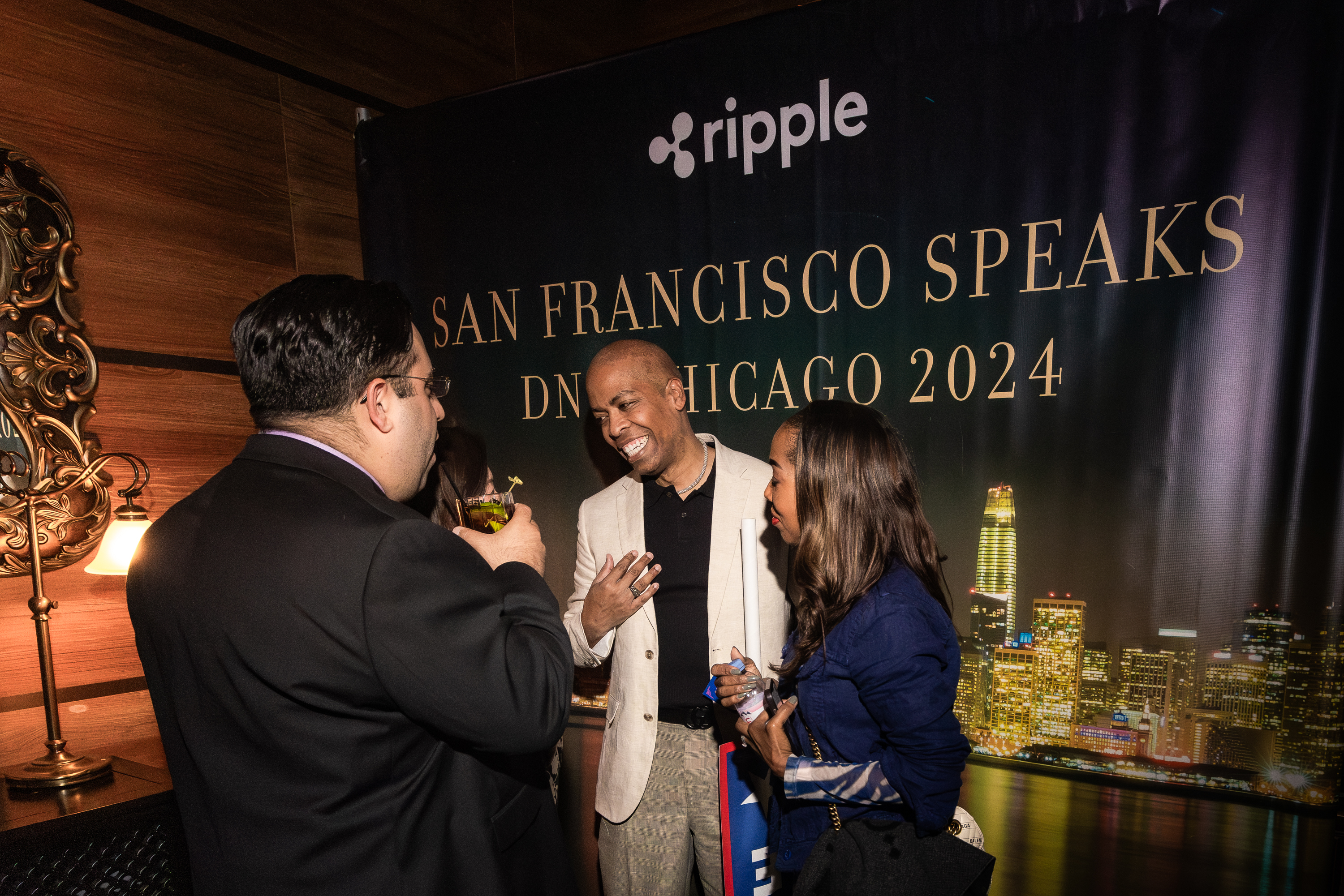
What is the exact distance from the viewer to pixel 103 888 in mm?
1818

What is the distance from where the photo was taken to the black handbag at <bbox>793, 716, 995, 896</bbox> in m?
1.47

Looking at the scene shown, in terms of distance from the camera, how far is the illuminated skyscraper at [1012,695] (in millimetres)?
2180

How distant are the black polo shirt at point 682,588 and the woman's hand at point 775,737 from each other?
565mm

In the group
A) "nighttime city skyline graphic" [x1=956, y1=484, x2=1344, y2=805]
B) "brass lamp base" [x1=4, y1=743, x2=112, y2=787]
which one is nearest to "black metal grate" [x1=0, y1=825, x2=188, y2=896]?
"brass lamp base" [x1=4, y1=743, x2=112, y2=787]

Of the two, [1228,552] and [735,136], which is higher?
[735,136]

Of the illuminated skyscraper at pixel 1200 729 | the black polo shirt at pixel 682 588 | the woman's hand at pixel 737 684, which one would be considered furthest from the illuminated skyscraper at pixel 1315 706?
the black polo shirt at pixel 682 588

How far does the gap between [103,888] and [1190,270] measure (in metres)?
3.31

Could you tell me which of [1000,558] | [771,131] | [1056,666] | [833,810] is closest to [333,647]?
[833,810]

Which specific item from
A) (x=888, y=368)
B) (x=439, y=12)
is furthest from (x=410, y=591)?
(x=439, y=12)

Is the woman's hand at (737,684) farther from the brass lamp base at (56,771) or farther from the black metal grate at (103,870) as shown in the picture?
the brass lamp base at (56,771)

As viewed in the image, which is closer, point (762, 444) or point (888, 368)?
point (888, 368)

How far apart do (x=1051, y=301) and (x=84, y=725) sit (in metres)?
3.36

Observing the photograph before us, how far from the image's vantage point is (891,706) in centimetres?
144

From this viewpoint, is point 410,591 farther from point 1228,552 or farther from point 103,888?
point 1228,552
